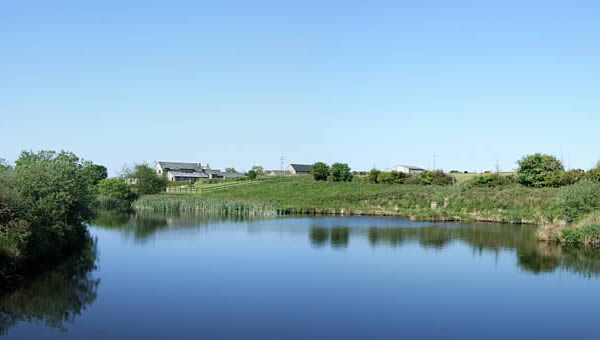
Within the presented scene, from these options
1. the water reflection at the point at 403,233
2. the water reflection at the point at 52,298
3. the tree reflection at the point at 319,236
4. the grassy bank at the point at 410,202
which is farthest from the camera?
the grassy bank at the point at 410,202

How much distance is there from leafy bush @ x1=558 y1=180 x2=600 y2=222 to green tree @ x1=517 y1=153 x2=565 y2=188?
26.7m

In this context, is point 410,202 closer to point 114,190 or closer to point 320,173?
point 320,173

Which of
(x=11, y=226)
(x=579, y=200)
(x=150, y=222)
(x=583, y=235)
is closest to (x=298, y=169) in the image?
(x=150, y=222)

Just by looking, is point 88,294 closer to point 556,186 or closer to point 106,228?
point 106,228

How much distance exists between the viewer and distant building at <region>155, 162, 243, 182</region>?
117 meters

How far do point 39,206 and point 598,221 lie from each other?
2953 cm

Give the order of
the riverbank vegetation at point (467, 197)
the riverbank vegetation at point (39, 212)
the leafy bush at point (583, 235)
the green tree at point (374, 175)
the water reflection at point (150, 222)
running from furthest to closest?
the green tree at point (374, 175) < the water reflection at point (150, 222) < the riverbank vegetation at point (467, 197) < the leafy bush at point (583, 235) < the riverbank vegetation at point (39, 212)

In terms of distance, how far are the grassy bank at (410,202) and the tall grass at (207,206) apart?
0.10 meters

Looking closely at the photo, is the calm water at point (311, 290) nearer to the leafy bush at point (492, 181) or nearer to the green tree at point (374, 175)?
the leafy bush at point (492, 181)

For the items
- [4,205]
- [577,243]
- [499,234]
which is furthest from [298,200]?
[4,205]

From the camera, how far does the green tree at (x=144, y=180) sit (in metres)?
68.7

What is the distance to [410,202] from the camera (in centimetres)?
5422

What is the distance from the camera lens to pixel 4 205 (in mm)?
18766

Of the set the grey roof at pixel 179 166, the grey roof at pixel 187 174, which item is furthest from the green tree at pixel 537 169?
the grey roof at pixel 179 166
